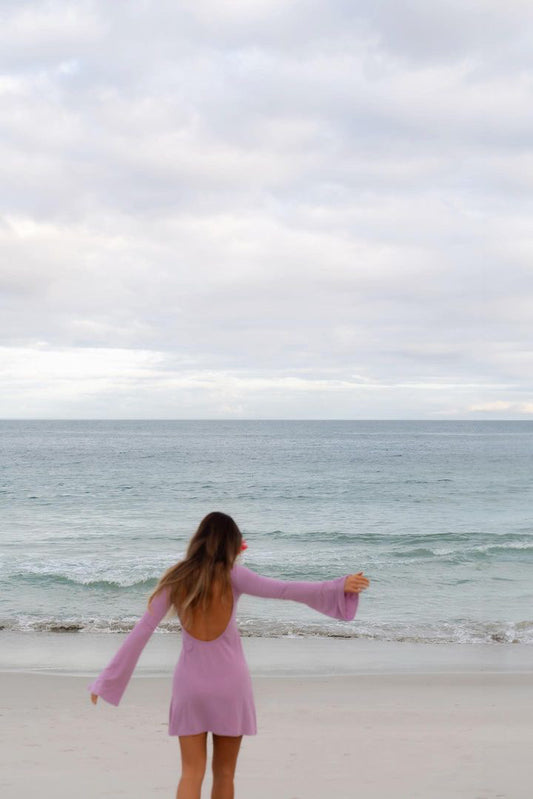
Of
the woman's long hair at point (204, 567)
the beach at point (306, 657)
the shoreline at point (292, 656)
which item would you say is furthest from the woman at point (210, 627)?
the shoreline at point (292, 656)

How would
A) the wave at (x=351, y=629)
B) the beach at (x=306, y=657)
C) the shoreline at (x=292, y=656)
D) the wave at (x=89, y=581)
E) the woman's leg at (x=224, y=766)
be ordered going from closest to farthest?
the woman's leg at (x=224, y=766) < the beach at (x=306, y=657) < the shoreline at (x=292, y=656) < the wave at (x=351, y=629) < the wave at (x=89, y=581)

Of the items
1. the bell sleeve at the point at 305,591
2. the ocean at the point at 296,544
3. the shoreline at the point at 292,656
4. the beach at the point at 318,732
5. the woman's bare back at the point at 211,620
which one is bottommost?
the ocean at the point at 296,544

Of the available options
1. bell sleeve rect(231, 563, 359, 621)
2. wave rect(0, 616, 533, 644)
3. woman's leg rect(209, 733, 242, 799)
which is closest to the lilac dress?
bell sleeve rect(231, 563, 359, 621)

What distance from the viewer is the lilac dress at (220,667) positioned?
3.67 metres

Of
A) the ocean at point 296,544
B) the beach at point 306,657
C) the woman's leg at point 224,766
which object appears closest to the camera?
the woman's leg at point 224,766

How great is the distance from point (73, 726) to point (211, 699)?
4651mm

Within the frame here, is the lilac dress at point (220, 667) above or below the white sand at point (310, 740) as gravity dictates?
above

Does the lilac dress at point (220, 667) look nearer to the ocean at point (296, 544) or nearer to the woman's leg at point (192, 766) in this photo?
the woman's leg at point (192, 766)

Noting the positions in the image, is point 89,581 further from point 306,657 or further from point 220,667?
point 220,667

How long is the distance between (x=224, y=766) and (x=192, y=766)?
19cm

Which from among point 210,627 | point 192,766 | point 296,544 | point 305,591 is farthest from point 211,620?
point 296,544

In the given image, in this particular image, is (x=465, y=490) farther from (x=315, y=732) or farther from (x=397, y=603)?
(x=315, y=732)

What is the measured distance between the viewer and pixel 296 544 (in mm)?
23484

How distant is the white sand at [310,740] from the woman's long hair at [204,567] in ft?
9.00
